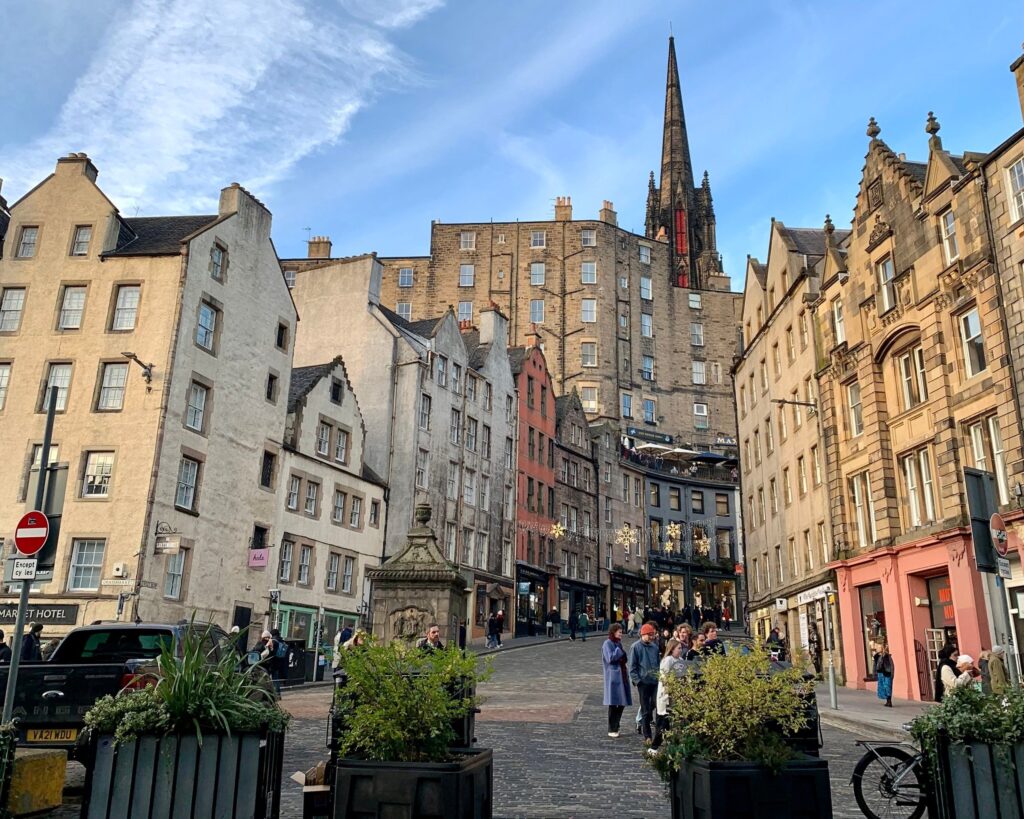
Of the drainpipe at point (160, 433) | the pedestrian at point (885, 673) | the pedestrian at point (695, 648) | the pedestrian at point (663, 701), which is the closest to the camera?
the pedestrian at point (663, 701)

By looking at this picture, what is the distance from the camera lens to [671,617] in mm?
52438

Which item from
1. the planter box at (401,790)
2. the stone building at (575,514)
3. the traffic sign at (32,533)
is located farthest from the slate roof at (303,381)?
the planter box at (401,790)

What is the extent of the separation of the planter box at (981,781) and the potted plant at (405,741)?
2874mm

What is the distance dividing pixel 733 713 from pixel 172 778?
3434 millimetres

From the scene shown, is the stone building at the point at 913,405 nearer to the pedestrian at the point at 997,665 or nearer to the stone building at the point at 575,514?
the pedestrian at the point at 997,665

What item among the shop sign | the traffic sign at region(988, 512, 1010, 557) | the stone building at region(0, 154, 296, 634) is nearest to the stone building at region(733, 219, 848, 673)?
the shop sign

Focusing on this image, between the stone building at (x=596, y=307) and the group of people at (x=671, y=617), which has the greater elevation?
the stone building at (x=596, y=307)

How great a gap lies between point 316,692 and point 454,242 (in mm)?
51744

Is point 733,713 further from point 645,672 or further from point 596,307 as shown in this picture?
point 596,307

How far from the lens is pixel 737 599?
68.9 meters

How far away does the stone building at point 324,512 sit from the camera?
35.1 meters

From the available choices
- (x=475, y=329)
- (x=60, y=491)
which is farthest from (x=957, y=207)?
(x=475, y=329)

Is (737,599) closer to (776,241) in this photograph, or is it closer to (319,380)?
(776,241)

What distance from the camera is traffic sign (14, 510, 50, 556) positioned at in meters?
11.4
